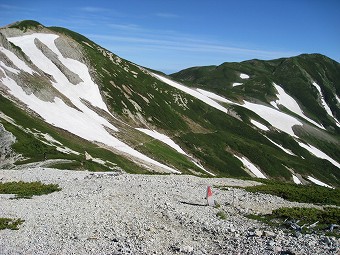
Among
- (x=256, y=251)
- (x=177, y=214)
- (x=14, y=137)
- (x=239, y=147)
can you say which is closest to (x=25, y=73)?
(x=14, y=137)

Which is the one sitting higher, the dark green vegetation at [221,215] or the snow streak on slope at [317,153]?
the dark green vegetation at [221,215]

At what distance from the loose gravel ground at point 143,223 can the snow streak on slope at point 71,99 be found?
4353 centimetres

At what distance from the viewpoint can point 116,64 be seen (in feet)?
484

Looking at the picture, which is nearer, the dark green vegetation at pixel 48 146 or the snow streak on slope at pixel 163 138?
the dark green vegetation at pixel 48 146

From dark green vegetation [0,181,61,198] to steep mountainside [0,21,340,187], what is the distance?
15.3 m

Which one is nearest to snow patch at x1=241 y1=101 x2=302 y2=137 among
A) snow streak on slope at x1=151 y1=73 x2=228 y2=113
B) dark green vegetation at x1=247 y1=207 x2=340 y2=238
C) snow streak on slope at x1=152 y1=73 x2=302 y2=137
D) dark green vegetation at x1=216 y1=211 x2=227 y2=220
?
snow streak on slope at x1=152 y1=73 x2=302 y2=137

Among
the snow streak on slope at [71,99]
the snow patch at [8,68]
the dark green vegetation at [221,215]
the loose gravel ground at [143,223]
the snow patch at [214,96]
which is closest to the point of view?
the loose gravel ground at [143,223]

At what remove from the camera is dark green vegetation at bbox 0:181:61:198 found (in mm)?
33091

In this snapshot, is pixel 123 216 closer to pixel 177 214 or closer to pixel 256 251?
pixel 177 214

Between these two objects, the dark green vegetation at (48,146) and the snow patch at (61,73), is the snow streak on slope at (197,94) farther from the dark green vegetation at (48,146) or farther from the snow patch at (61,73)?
the dark green vegetation at (48,146)

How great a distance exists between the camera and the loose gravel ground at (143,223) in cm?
2067

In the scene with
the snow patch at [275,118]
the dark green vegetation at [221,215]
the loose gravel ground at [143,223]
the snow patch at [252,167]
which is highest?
the snow patch at [275,118]

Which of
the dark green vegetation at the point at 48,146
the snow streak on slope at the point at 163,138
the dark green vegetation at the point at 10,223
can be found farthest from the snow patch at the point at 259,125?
the dark green vegetation at the point at 10,223

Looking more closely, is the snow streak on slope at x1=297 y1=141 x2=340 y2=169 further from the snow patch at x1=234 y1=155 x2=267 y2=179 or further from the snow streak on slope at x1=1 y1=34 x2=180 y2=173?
the snow streak on slope at x1=1 y1=34 x2=180 y2=173
